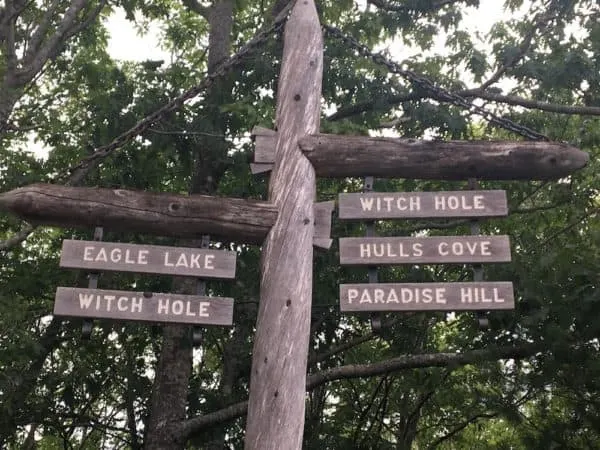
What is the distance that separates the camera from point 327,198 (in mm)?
11625

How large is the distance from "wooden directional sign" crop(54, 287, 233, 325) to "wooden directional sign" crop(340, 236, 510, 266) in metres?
1.07

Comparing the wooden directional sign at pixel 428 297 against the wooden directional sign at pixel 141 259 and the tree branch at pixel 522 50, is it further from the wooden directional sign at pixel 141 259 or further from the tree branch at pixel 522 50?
the tree branch at pixel 522 50

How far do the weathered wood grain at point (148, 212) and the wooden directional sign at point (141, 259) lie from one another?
298mm

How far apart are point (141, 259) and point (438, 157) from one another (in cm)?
254

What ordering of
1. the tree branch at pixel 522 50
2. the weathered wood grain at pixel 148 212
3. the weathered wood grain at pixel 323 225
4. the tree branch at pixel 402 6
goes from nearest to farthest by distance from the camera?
the weathered wood grain at pixel 148 212 < the weathered wood grain at pixel 323 225 < the tree branch at pixel 522 50 < the tree branch at pixel 402 6

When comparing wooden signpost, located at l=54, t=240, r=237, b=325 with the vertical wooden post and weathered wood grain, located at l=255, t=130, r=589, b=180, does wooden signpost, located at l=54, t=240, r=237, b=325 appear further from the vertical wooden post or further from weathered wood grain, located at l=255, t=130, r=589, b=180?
weathered wood grain, located at l=255, t=130, r=589, b=180

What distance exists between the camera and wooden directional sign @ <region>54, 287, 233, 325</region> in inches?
197

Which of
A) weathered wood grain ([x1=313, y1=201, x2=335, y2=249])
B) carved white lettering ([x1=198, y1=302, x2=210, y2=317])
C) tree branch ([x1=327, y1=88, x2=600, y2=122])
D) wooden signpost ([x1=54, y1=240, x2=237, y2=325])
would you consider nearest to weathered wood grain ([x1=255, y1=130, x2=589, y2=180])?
weathered wood grain ([x1=313, y1=201, x2=335, y2=249])

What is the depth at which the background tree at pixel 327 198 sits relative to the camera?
25.5ft

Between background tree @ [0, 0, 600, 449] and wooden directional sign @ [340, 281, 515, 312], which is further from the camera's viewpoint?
background tree @ [0, 0, 600, 449]

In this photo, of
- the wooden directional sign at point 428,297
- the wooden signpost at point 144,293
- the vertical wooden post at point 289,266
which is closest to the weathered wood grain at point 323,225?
the vertical wooden post at point 289,266

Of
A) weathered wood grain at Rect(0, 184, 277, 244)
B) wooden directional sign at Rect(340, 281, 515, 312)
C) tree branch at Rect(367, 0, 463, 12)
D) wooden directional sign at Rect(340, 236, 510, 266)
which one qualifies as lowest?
wooden directional sign at Rect(340, 281, 515, 312)

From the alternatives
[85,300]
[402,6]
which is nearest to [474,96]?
[402,6]

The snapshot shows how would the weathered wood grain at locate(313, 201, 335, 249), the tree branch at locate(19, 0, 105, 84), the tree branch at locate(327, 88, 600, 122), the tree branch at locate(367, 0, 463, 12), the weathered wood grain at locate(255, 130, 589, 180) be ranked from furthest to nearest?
1. the tree branch at locate(367, 0, 463, 12)
2. the tree branch at locate(327, 88, 600, 122)
3. the tree branch at locate(19, 0, 105, 84)
4. the weathered wood grain at locate(255, 130, 589, 180)
5. the weathered wood grain at locate(313, 201, 335, 249)
